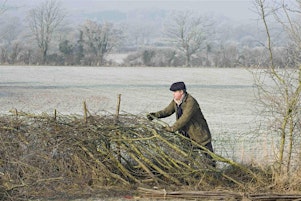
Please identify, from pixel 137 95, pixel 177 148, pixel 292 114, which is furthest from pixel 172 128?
pixel 137 95

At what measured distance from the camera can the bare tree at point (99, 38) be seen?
87162 millimetres

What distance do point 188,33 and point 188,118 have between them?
336 ft

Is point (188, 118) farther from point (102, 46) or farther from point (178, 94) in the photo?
point (102, 46)

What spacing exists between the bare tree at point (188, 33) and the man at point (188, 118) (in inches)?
3206

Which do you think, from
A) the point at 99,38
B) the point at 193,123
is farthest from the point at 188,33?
the point at 193,123

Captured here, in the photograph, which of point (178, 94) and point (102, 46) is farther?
point (102, 46)

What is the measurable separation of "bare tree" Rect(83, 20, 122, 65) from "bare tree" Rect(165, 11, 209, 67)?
13.5m

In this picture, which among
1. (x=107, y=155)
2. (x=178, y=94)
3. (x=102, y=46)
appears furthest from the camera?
(x=102, y=46)

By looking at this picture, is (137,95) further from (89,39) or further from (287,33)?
(89,39)

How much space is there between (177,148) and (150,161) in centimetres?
49

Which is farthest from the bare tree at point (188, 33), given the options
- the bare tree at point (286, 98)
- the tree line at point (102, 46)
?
the bare tree at point (286, 98)

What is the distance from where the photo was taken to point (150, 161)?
8492 millimetres

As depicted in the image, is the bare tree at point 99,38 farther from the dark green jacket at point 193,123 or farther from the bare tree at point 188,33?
the dark green jacket at point 193,123

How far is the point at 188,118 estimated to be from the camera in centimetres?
851
